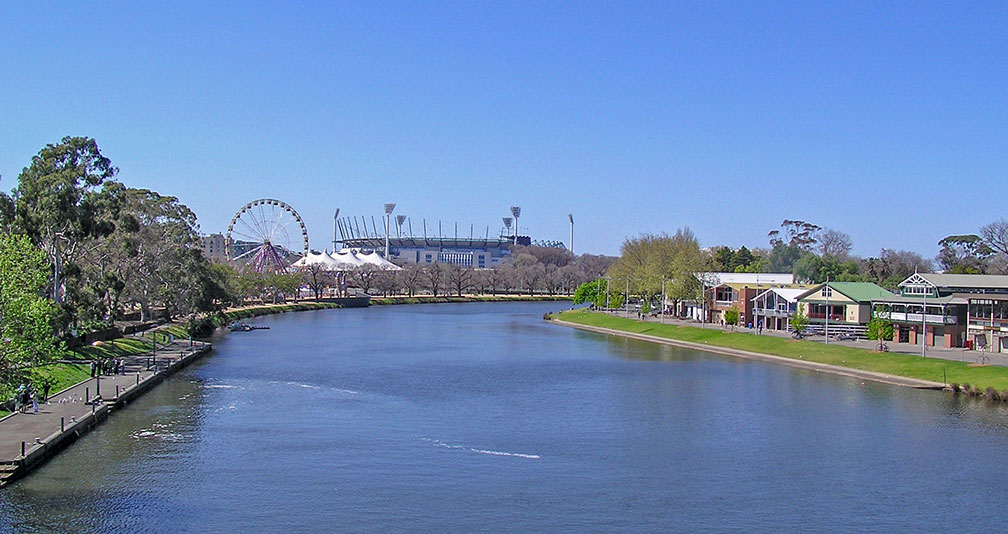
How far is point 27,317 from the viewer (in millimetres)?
22328

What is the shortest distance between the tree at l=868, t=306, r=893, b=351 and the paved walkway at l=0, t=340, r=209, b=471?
41.0 m

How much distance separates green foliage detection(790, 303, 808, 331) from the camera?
6378 centimetres

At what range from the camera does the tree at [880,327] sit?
56.0m

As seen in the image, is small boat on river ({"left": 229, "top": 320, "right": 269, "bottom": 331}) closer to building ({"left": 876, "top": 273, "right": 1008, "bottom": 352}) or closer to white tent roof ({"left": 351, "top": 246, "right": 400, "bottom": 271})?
building ({"left": 876, "top": 273, "right": 1008, "bottom": 352})

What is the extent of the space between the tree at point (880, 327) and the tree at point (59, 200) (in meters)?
44.0

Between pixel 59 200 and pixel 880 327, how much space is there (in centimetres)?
4559

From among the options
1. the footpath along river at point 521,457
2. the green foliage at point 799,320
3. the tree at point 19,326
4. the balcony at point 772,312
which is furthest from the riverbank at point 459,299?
the tree at point 19,326

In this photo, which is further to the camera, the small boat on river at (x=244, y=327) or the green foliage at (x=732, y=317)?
the small boat on river at (x=244, y=327)

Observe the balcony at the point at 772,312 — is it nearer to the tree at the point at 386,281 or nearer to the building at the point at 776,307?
the building at the point at 776,307

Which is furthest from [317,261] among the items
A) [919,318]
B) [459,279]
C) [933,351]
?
[933,351]

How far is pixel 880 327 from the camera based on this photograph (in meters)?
56.0

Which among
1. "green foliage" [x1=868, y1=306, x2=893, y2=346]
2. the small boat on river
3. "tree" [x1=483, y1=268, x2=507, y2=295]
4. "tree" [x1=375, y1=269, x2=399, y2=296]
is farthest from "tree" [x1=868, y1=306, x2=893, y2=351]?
"tree" [x1=483, y1=268, x2=507, y2=295]

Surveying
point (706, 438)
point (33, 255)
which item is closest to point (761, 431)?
point (706, 438)

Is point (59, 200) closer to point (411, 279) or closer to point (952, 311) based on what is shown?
point (952, 311)
